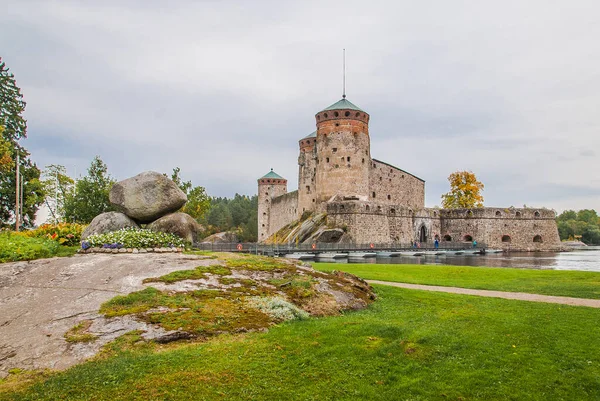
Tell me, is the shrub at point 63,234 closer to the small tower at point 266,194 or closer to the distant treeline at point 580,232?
the small tower at point 266,194

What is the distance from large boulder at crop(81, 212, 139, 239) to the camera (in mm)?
17234

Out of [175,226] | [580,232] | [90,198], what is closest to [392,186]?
[90,198]

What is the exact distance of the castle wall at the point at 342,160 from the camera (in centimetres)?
5135

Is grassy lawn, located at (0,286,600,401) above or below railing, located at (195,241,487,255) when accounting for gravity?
below

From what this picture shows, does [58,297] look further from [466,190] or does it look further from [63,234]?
[466,190]

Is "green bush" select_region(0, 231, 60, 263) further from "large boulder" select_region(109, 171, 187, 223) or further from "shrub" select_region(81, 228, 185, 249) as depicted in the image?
"large boulder" select_region(109, 171, 187, 223)

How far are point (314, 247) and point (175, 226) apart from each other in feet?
66.0

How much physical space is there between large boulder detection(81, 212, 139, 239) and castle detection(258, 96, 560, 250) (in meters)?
30.6

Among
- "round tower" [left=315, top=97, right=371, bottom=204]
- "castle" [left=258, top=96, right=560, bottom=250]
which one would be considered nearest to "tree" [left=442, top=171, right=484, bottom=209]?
"castle" [left=258, top=96, right=560, bottom=250]

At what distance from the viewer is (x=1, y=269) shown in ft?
35.3

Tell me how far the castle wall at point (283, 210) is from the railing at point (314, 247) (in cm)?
1949

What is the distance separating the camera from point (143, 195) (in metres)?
17.5

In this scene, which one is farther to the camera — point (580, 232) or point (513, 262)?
point (580, 232)

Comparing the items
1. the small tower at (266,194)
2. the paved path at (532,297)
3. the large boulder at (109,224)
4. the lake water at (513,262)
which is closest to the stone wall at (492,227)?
the lake water at (513,262)
